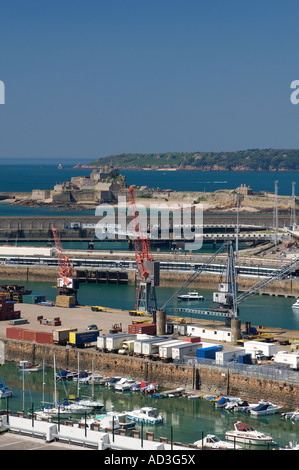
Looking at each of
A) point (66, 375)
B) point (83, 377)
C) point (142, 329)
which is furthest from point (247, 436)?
point (142, 329)

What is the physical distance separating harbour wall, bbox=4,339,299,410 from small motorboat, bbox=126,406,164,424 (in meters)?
4.56

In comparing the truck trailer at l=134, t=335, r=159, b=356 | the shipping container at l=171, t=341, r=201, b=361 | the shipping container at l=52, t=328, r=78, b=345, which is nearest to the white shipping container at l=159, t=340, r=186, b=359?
the shipping container at l=171, t=341, r=201, b=361

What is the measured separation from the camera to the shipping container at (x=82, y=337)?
156ft

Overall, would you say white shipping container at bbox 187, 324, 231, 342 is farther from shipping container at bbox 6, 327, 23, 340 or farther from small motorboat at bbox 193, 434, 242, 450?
small motorboat at bbox 193, 434, 242, 450

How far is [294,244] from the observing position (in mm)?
97250

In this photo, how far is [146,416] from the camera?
37062 mm

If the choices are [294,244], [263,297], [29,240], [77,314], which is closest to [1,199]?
→ [29,240]

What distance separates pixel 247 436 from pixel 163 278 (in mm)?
44015

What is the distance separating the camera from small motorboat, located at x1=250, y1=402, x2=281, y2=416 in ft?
126

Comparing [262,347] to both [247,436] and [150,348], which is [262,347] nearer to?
[150,348]

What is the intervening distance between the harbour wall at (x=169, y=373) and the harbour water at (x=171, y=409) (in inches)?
49.4

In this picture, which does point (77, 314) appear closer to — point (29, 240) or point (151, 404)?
point (151, 404)

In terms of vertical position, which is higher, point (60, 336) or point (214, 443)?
point (60, 336)

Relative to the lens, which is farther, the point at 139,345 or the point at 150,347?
the point at 139,345
